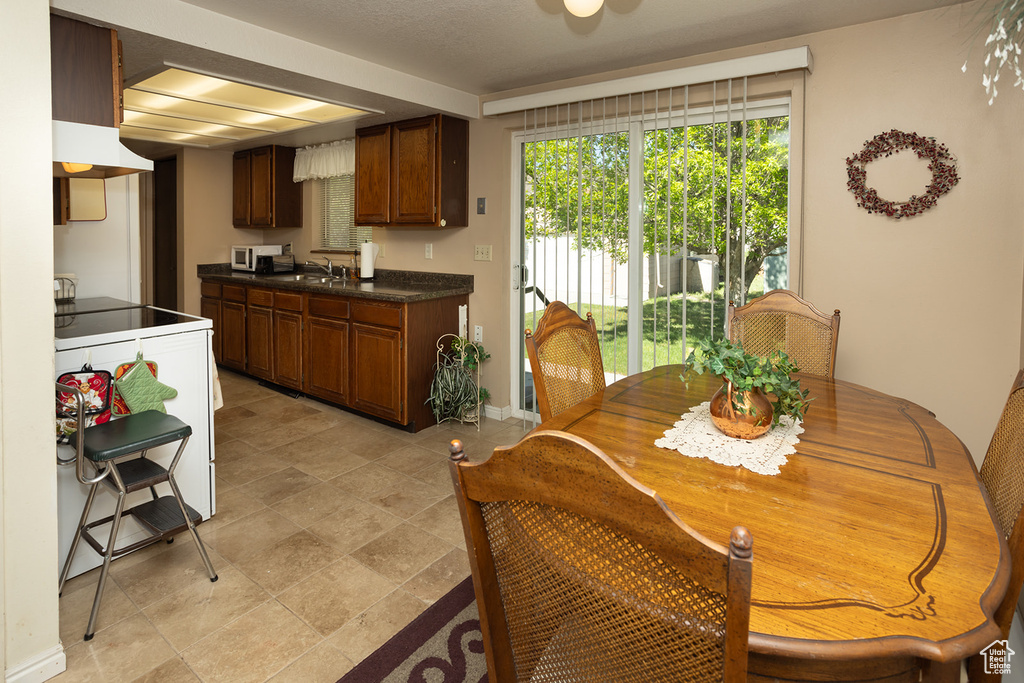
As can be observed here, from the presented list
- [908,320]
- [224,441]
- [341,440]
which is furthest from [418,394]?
[908,320]

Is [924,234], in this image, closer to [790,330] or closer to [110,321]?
[790,330]

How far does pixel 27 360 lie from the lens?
1.62 meters

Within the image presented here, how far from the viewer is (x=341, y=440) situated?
3.73 meters

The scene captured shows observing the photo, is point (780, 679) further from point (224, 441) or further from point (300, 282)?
point (300, 282)

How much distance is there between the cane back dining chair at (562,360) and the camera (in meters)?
2.02

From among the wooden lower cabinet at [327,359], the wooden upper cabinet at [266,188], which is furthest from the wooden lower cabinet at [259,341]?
the wooden upper cabinet at [266,188]

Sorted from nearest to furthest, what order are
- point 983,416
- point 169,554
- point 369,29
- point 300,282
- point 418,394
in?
1. point 169,554
2. point 983,416
3. point 369,29
4. point 418,394
5. point 300,282

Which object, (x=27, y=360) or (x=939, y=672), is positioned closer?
(x=939, y=672)

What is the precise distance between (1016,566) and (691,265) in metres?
2.37

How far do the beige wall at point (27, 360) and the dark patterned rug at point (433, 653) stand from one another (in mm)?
908

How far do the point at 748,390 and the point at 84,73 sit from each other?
2.67 m

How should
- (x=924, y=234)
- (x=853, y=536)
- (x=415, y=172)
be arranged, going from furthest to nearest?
(x=415, y=172), (x=924, y=234), (x=853, y=536)
